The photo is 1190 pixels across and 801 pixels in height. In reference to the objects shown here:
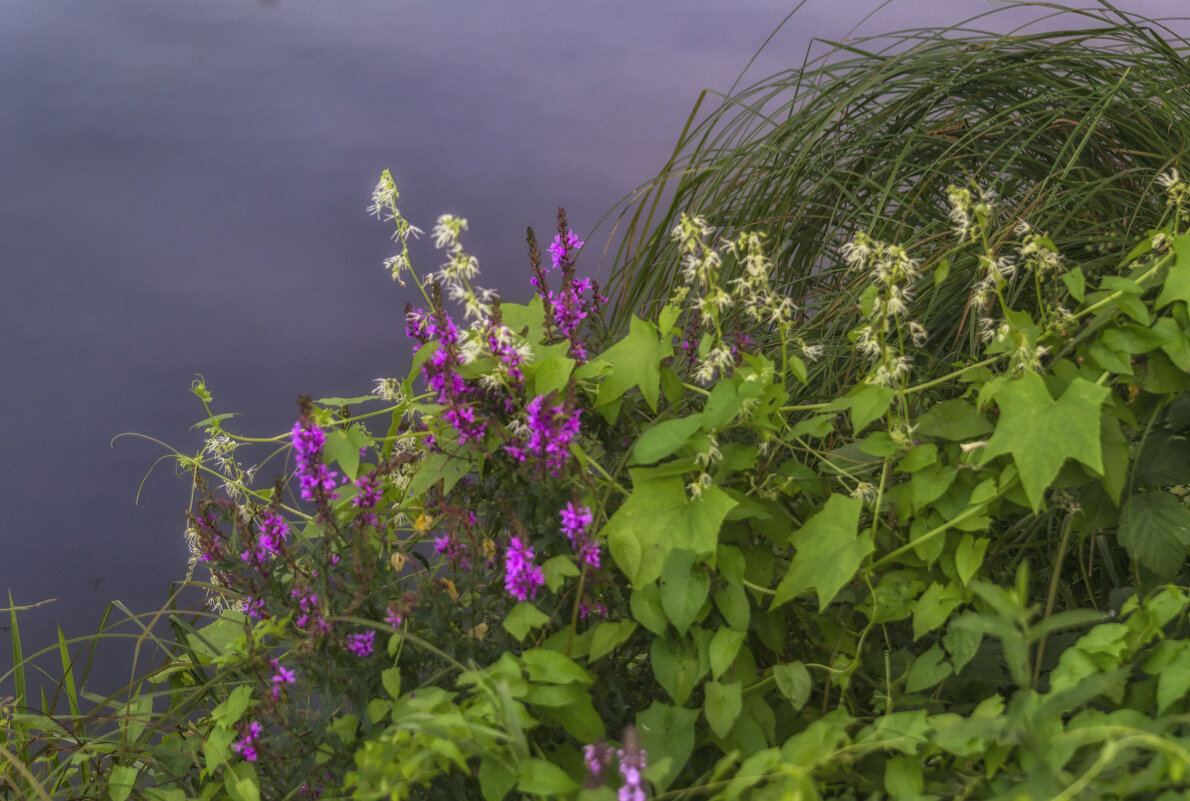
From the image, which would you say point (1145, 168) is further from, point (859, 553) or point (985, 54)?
point (859, 553)

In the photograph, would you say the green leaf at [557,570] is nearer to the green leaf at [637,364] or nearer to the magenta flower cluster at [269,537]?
the green leaf at [637,364]

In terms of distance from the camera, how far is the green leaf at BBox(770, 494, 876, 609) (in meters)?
1.23

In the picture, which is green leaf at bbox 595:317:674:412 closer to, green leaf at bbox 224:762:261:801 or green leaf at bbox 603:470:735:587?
green leaf at bbox 603:470:735:587

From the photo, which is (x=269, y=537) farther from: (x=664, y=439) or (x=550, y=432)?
(x=664, y=439)

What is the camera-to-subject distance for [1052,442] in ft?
3.89

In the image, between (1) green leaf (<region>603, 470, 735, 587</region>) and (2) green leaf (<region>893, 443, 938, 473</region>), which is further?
(2) green leaf (<region>893, 443, 938, 473</region>)

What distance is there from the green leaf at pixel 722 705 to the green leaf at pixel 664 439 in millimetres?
308

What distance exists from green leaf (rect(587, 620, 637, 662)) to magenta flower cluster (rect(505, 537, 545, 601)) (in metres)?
0.11

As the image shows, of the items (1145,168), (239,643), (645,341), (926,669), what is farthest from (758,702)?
(1145,168)

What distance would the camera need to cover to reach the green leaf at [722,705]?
117 cm

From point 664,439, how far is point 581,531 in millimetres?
167

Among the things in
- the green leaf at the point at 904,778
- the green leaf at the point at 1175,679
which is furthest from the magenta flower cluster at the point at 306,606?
the green leaf at the point at 1175,679

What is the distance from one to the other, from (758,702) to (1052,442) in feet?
1.75

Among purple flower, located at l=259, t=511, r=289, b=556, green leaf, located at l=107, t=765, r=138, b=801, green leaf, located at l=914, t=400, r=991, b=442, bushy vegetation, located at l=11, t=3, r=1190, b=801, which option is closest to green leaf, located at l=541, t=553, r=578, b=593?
bushy vegetation, located at l=11, t=3, r=1190, b=801
